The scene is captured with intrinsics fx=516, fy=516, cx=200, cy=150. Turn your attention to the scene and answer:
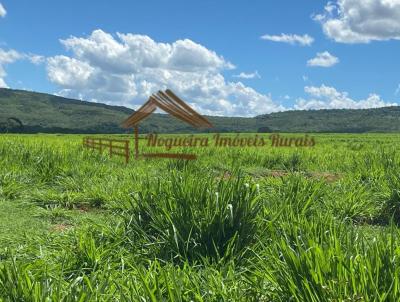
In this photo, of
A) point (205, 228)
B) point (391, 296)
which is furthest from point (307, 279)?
point (205, 228)

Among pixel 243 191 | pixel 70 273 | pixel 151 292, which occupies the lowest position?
pixel 70 273

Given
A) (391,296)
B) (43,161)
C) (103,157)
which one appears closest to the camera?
(391,296)

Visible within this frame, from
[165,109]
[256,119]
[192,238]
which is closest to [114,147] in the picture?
[165,109]

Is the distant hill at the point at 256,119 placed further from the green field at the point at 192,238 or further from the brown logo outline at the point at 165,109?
the green field at the point at 192,238

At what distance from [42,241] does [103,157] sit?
7.16 metres

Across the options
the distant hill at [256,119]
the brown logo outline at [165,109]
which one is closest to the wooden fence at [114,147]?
the brown logo outline at [165,109]

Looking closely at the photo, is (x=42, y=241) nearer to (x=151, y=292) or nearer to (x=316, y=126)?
(x=151, y=292)

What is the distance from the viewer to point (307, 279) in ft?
10.2

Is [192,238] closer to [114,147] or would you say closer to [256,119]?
[114,147]

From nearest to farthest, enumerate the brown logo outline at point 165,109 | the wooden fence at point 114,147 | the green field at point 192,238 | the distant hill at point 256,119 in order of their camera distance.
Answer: the green field at point 192,238
the wooden fence at point 114,147
the brown logo outline at point 165,109
the distant hill at point 256,119

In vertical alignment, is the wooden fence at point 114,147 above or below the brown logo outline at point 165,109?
below

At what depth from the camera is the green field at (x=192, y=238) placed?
314cm

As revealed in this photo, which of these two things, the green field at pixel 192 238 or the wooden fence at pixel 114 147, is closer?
the green field at pixel 192 238

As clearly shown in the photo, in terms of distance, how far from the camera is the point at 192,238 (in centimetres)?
462
